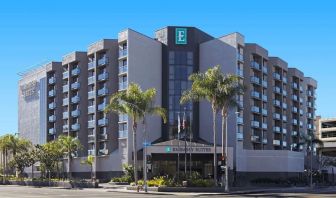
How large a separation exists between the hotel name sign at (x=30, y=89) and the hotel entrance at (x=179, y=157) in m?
49.7

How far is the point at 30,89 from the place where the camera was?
13150cm

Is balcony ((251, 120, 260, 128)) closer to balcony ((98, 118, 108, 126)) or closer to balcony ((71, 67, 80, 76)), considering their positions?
balcony ((98, 118, 108, 126))

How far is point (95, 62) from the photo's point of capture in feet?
344

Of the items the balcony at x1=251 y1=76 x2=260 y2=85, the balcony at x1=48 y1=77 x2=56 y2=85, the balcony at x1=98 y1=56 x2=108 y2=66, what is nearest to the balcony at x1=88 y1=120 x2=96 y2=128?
the balcony at x1=98 y1=56 x2=108 y2=66

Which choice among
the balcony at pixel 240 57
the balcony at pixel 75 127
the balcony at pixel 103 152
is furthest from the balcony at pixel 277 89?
the balcony at pixel 75 127

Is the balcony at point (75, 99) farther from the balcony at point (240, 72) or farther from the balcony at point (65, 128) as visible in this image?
the balcony at point (240, 72)

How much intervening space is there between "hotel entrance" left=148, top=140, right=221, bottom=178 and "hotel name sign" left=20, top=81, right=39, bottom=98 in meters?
49.7

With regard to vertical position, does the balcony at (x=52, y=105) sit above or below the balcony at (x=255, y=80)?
below

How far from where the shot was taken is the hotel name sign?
128 meters

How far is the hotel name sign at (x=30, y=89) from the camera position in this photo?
128m

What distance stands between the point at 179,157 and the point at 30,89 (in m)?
56.0

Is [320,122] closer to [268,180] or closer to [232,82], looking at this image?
[268,180]

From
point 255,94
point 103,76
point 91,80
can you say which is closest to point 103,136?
point 103,76

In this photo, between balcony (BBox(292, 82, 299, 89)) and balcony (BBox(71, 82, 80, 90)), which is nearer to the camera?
balcony (BBox(71, 82, 80, 90))
